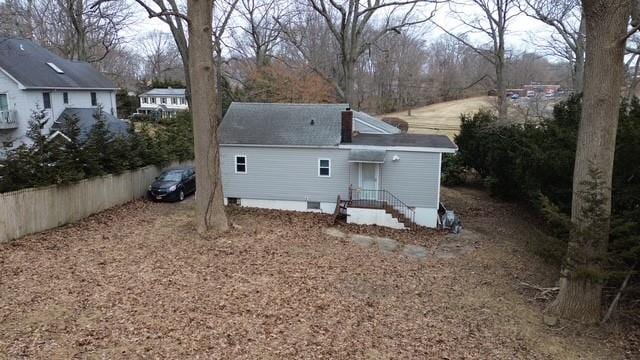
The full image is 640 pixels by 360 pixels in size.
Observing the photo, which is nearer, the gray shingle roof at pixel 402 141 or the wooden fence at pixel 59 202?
the wooden fence at pixel 59 202

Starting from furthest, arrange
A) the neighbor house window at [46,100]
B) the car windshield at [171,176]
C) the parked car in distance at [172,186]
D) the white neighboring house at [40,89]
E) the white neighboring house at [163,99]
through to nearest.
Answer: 1. the white neighboring house at [163,99]
2. the neighbor house window at [46,100]
3. the white neighboring house at [40,89]
4. the car windshield at [171,176]
5. the parked car in distance at [172,186]

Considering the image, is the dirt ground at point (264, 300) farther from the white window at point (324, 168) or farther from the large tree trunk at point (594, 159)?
the white window at point (324, 168)

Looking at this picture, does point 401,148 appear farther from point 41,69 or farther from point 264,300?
point 41,69

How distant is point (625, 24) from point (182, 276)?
34.0 ft

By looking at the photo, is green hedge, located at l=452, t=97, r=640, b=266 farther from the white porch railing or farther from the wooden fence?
the white porch railing

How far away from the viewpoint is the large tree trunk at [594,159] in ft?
26.4

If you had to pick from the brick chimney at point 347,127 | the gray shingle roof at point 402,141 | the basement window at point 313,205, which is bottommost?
the basement window at point 313,205

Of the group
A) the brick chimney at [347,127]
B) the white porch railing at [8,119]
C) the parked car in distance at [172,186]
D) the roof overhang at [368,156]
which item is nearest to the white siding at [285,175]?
the roof overhang at [368,156]

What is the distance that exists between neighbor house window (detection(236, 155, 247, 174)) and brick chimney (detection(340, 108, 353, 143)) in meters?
4.47

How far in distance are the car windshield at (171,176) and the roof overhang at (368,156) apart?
811cm

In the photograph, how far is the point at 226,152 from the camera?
66.6 feet

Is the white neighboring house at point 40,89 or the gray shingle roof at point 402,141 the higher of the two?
the white neighboring house at point 40,89

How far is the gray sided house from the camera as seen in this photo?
1864 centimetres

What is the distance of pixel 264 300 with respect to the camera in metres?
9.27
